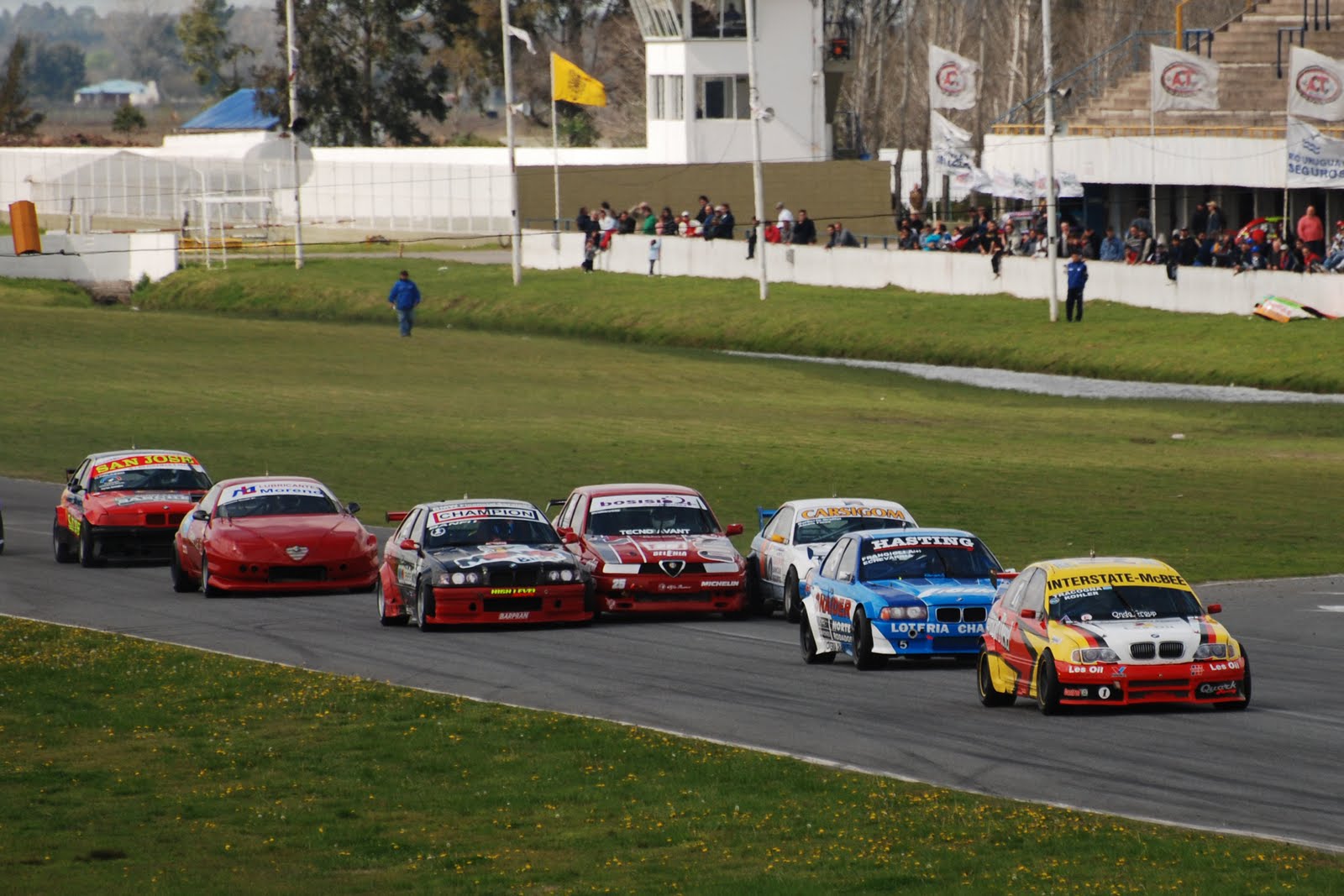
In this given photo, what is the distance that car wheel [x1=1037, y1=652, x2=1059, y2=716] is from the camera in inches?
652

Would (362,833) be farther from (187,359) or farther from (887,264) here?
(887,264)

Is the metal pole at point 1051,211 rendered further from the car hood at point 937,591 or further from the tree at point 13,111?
the tree at point 13,111

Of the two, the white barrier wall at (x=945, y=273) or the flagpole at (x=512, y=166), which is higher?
the flagpole at (x=512, y=166)

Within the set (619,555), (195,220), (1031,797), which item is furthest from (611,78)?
(1031,797)

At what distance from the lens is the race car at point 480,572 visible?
2248 cm

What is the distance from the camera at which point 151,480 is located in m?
30.4

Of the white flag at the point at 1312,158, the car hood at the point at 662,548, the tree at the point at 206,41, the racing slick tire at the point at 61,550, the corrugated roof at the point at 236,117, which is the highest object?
the tree at the point at 206,41

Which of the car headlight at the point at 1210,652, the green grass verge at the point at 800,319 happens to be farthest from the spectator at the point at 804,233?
the car headlight at the point at 1210,652

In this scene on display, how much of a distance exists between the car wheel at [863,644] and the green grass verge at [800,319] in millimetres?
31756

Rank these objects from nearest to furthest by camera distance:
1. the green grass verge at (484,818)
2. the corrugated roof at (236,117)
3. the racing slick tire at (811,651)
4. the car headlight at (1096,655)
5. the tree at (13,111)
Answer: the green grass verge at (484,818) < the car headlight at (1096,655) < the racing slick tire at (811,651) < the corrugated roof at (236,117) < the tree at (13,111)

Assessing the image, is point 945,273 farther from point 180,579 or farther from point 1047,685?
point 1047,685

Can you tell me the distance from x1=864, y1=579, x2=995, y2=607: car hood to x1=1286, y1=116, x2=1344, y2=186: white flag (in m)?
36.3

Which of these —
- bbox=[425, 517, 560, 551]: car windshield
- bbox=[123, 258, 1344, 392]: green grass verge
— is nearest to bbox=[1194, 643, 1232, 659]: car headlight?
bbox=[425, 517, 560, 551]: car windshield

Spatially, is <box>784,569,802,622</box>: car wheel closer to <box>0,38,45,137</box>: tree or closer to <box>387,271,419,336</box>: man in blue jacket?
<box>387,271,419,336</box>: man in blue jacket
